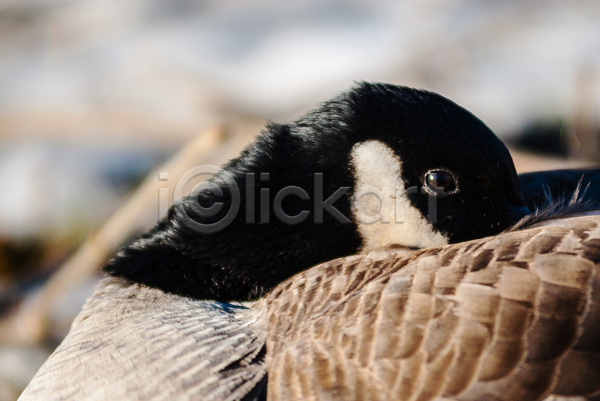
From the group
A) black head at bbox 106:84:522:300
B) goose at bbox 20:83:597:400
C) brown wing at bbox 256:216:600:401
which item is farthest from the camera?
black head at bbox 106:84:522:300

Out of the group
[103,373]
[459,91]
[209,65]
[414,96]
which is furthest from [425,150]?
[209,65]

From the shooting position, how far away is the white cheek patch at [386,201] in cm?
236

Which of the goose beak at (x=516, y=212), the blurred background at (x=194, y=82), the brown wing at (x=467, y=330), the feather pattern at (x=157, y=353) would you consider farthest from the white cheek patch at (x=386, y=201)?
the blurred background at (x=194, y=82)

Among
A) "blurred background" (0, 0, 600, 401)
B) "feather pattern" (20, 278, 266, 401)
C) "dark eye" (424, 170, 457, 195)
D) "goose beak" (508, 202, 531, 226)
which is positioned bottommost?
"feather pattern" (20, 278, 266, 401)

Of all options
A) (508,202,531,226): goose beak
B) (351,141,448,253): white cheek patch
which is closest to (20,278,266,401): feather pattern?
(351,141,448,253): white cheek patch

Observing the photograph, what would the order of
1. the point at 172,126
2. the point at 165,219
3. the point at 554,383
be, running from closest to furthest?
the point at 554,383 < the point at 165,219 < the point at 172,126

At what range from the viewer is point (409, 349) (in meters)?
1.73

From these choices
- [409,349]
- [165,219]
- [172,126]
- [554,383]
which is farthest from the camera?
[172,126]

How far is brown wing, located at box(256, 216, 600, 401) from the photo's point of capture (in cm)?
163

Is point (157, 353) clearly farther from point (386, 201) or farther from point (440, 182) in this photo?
point (440, 182)

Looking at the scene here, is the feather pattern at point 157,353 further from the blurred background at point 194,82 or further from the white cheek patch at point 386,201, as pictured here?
the blurred background at point 194,82

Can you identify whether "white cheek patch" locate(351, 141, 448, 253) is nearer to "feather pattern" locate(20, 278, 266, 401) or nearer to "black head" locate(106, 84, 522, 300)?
"black head" locate(106, 84, 522, 300)

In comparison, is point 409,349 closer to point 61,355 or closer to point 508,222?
point 508,222

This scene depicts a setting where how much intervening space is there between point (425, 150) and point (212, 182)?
771mm
